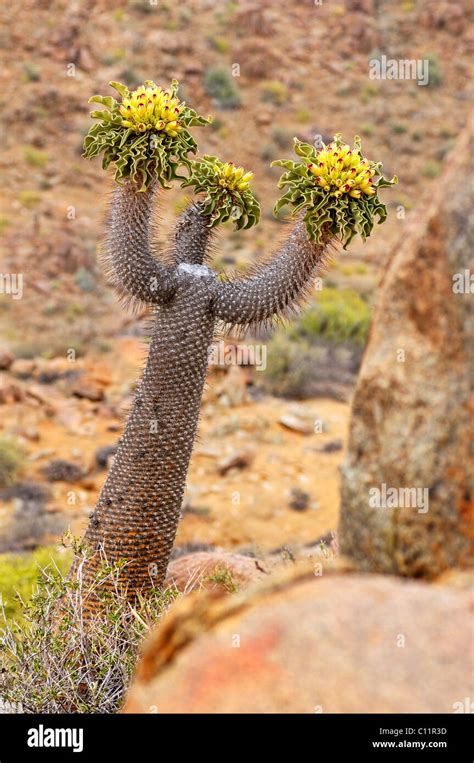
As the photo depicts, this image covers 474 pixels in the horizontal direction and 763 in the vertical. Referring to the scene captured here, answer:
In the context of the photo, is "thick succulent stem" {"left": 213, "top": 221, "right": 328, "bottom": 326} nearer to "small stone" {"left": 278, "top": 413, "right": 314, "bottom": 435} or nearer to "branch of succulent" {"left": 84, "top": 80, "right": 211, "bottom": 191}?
"branch of succulent" {"left": 84, "top": 80, "right": 211, "bottom": 191}

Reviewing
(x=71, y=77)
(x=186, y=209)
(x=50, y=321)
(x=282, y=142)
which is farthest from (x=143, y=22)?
(x=186, y=209)

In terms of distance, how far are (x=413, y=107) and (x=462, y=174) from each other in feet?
76.5

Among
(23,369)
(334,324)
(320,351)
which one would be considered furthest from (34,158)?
(320,351)

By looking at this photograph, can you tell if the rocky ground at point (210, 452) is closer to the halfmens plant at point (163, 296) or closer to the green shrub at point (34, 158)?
the halfmens plant at point (163, 296)

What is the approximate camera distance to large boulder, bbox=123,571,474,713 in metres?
A: 1.74

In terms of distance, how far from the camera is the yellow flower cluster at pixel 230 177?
165 inches

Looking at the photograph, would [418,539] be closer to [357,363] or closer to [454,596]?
[454,596]

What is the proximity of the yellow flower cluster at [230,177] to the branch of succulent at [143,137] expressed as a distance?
0.19 m

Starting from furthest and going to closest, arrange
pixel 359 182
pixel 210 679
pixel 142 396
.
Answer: pixel 142 396 < pixel 359 182 < pixel 210 679

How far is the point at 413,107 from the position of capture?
77.7 ft

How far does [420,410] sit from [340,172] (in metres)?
2.04

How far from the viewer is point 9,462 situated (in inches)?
368

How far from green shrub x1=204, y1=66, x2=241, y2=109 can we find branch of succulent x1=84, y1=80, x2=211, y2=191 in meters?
19.0

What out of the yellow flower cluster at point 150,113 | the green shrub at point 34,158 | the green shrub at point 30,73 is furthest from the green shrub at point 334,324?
the green shrub at point 30,73
